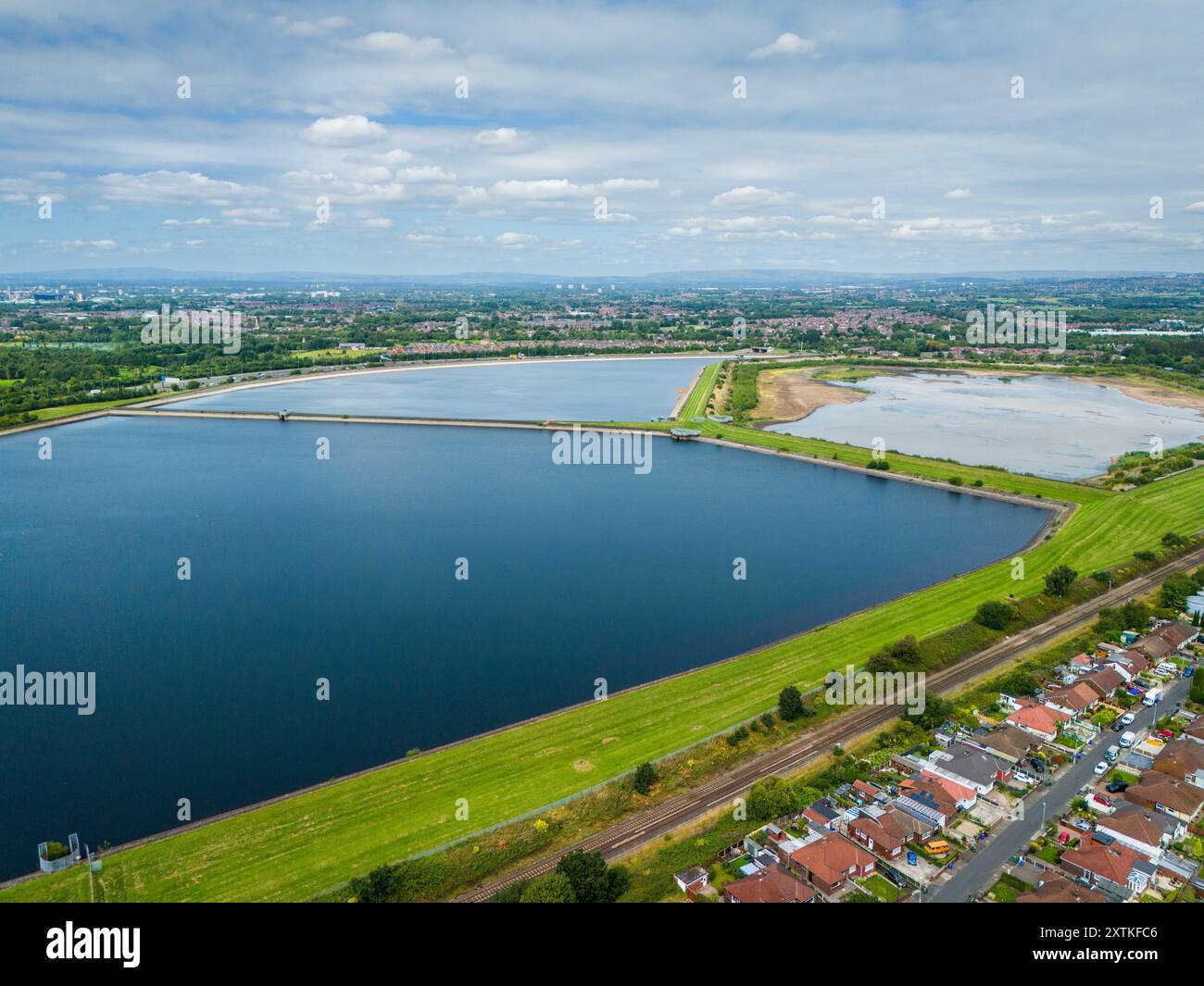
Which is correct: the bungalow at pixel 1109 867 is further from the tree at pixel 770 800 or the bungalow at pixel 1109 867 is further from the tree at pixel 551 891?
the tree at pixel 551 891

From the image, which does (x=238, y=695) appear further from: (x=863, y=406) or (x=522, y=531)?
(x=863, y=406)

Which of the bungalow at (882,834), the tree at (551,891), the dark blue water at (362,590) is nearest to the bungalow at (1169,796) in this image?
the bungalow at (882,834)

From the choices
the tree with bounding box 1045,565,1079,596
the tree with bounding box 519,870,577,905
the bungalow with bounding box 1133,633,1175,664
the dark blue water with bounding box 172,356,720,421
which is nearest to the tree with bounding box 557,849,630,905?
the tree with bounding box 519,870,577,905

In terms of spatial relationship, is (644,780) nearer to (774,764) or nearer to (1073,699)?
(774,764)

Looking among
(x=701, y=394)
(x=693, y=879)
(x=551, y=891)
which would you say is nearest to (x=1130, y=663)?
(x=693, y=879)

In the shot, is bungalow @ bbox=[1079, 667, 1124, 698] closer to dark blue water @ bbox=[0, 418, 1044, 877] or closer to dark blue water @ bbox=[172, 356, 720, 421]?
dark blue water @ bbox=[0, 418, 1044, 877]
